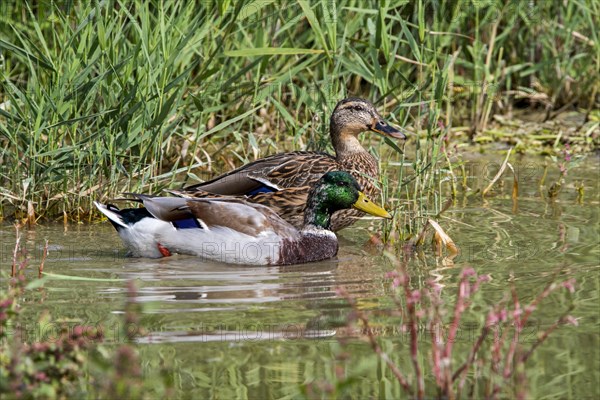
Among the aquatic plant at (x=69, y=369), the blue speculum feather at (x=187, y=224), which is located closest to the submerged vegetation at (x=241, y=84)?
the blue speculum feather at (x=187, y=224)

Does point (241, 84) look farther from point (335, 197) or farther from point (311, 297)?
point (311, 297)

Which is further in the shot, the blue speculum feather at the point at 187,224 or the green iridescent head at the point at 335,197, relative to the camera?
the green iridescent head at the point at 335,197

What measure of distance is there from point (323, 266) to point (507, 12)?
4125 mm

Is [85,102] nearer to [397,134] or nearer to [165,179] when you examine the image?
[165,179]

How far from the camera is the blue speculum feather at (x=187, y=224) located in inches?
284

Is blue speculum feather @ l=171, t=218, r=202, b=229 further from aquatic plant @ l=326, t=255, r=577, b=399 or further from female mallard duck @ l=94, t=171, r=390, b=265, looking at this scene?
aquatic plant @ l=326, t=255, r=577, b=399

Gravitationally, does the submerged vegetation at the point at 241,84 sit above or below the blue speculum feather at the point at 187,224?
above

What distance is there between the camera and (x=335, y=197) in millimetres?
7383

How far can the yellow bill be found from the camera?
7.29 meters

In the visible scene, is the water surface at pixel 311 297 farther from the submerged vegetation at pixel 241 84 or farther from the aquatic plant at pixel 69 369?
the submerged vegetation at pixel 241 84

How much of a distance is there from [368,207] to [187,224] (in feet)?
3.64

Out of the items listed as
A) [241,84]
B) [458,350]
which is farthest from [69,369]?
[241,84]

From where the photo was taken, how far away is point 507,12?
1027 centimetres

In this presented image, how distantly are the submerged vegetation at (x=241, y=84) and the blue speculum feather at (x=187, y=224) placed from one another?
1.76 feet
